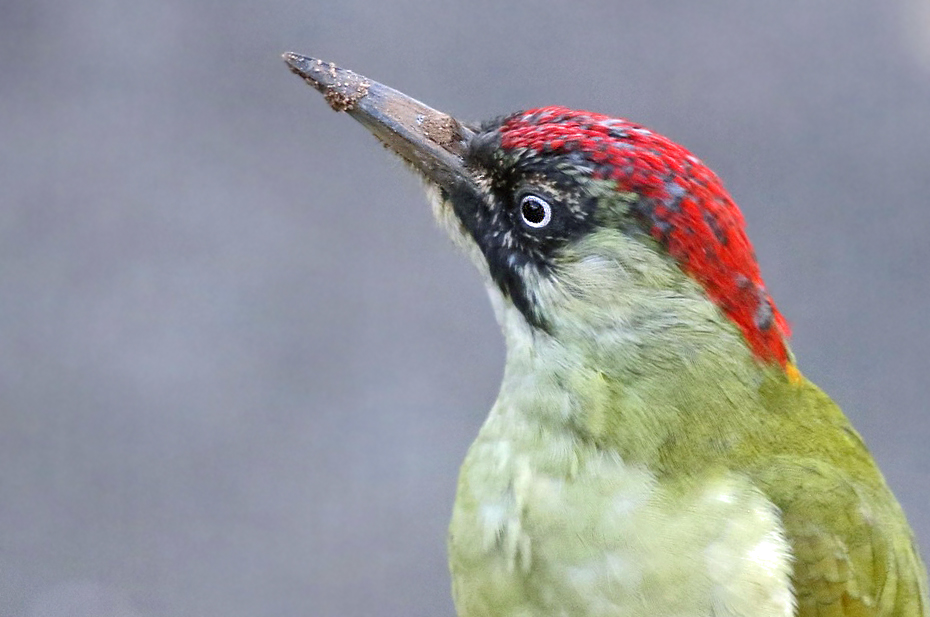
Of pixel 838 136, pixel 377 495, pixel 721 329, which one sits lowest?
pixel 377 495

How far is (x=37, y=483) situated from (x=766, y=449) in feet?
11.8

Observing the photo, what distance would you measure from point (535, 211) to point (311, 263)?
3568 millimetres

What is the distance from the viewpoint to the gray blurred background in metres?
5.31

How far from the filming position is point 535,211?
2631 mm

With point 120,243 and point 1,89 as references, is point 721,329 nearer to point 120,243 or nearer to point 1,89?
point 120,243

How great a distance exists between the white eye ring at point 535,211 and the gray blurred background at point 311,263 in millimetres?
2600

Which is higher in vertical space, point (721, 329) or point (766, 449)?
point (721, 329)

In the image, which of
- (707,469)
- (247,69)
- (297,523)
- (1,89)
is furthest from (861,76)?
(707,469)

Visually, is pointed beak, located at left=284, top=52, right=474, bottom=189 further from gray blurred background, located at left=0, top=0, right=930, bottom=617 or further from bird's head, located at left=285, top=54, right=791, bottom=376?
gray blurred background, located at left=0, top=0, right=930, bottom=617

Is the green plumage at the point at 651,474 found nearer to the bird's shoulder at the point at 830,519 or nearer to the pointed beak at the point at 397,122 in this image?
the bird's shoulder at the point at 830,519

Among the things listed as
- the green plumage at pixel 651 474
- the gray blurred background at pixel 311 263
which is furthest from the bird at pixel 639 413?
the gray blurred background at pixel 311 263

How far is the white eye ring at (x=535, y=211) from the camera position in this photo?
2.61 metres

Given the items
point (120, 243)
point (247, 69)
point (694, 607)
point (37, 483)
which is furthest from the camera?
point (247, 69)

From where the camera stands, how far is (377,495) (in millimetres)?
5453
